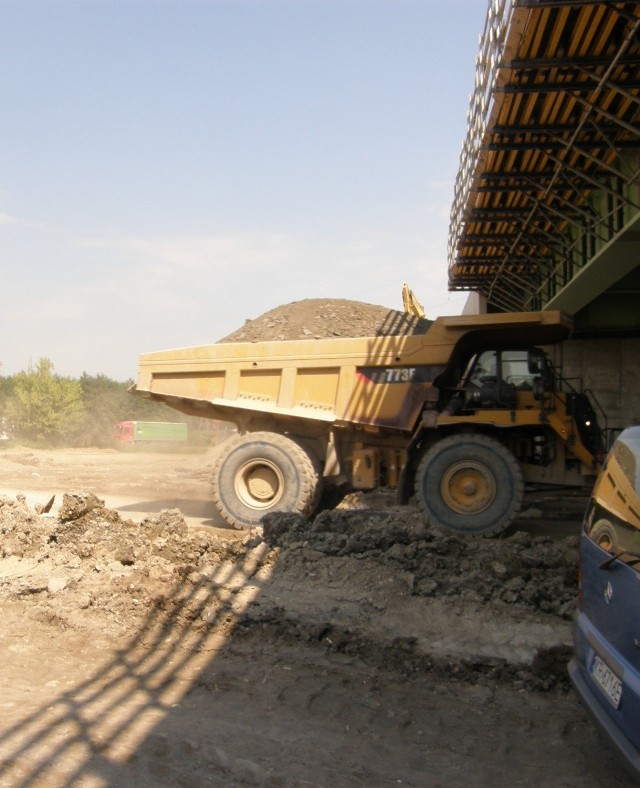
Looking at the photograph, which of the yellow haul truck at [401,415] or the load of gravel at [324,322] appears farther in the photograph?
the load of gravel at [324,322]

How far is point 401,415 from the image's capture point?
31.3 feet

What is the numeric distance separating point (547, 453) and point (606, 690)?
573cm

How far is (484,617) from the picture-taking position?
19.0 ft

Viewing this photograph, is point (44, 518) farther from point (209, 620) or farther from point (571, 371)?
point (571, 371)

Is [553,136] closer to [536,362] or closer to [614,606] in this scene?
[536,362]

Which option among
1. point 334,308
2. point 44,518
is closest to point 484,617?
point 44,518

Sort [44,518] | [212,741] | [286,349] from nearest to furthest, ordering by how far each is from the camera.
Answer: [212,741] → [44,518] → [286,349]

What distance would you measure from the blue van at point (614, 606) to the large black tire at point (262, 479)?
5.68m

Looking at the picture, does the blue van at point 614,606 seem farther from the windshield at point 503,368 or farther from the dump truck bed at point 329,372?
the dump truck bed at point 329,372

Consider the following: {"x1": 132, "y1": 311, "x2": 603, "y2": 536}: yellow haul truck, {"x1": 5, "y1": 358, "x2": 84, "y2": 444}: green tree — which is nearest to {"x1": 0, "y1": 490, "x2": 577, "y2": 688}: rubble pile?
{"x1": 132, "y1": 311, "x2": 603, "y2": 536}: yellow haul truck

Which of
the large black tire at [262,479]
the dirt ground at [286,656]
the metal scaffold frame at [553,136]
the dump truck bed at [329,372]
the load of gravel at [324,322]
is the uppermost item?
the metal scaffold frame at [553,136]

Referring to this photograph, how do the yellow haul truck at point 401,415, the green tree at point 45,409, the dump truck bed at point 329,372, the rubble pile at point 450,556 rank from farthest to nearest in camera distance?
the green tree at point 45,409 < the dump truck bed at point 329,372 < the yellow haul truck at point 401,415 < the rubble pile at point 450,556

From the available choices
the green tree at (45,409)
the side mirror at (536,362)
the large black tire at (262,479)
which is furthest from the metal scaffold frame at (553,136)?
the green tree at (45,409)

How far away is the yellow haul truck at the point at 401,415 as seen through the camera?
879 centimetres
